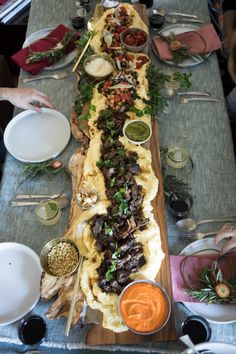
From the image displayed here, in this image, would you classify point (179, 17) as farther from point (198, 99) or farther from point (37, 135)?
point (37, 135)

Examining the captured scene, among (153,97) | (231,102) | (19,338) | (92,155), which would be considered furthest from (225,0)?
(19,338)

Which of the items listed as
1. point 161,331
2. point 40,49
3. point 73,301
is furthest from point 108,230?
point 40,49

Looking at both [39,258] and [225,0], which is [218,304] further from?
[225,0]

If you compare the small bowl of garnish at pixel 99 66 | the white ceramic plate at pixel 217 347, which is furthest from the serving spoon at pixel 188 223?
the small bowl of garnish at pixel 99 66

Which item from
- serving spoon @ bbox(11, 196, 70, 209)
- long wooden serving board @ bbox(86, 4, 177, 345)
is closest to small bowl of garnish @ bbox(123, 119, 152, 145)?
long wooden serving board @ bbox(86, 4, 177, 345)

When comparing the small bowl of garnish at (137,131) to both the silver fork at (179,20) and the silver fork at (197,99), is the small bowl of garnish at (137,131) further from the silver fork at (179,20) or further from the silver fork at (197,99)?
the silver fork at (179,20)

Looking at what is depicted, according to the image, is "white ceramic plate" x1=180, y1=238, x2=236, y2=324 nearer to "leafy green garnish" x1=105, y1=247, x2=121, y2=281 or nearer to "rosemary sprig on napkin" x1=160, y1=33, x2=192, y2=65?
"leafy green garnish" x1=105, y1=247, x2=121, y2=281
